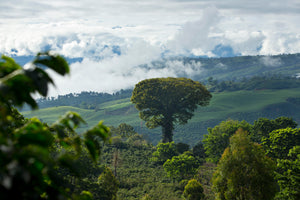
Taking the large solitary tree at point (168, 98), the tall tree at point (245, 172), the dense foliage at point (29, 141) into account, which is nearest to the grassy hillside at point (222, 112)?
the large solitary tree at point (168, 98)

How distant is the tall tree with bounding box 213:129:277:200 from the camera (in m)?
14.9

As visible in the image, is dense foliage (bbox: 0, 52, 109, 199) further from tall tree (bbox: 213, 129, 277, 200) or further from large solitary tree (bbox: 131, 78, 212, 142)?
large solitary tree (bbox: 131, 78, 212, 142)

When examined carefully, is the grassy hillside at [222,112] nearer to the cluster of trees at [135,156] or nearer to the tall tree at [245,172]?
the cluster of trees at [135,156]

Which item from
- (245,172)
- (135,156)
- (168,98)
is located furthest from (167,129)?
(245,172)

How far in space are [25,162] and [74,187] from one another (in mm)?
15219

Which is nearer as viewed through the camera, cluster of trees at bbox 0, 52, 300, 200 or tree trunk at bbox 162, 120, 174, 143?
cluster of trees at bbox 0, 52, 300, 200

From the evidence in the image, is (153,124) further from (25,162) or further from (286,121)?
(25,162)

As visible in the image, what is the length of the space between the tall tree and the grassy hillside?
3413 inches

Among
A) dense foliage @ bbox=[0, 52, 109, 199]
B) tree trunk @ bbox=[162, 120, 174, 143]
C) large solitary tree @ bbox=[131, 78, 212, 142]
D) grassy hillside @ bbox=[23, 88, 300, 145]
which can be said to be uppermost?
dense foliage @ bbox=[0, 52, 109, 199]

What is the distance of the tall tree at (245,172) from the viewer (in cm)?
1486

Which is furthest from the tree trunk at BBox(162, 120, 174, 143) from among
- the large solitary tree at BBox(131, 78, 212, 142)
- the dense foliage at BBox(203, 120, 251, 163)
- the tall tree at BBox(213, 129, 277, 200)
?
the tall tree at BBox(213, 129, 277, 200)

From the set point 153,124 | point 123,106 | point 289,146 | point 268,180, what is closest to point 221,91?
point 123,106

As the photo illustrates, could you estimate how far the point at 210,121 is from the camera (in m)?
123

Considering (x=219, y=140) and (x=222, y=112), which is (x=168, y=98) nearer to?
(x=219, y=140)
